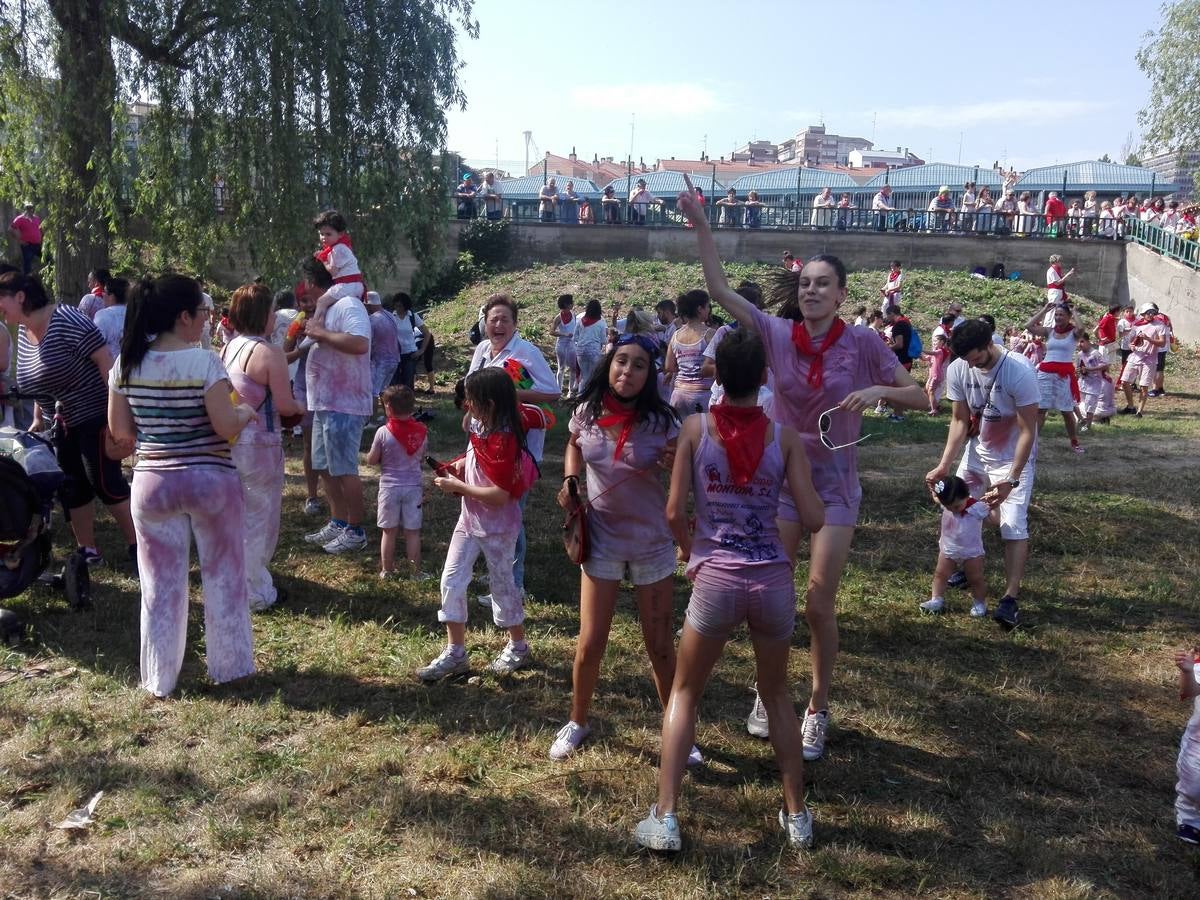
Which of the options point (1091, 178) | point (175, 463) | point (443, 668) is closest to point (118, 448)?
point (175, 463)

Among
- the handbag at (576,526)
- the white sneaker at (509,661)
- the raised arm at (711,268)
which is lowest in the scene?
the white sneaker at (509,661)

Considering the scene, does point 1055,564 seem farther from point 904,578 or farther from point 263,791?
point 263,791

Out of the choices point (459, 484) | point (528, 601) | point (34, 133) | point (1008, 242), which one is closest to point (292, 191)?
point (34, 133)

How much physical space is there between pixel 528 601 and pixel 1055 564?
4.09 m

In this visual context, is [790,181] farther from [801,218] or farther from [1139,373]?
[1139,373]

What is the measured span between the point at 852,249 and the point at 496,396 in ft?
91.8

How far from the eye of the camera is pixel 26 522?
18.6 ft

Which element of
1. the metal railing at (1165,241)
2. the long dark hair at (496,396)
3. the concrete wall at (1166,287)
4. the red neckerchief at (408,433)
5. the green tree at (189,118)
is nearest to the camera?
the long dark hair at (496,396)

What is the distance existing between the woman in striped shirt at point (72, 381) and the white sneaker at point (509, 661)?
2761 millimetres

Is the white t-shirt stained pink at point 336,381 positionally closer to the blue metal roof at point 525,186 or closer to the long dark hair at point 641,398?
the long dark hair at point 641,398

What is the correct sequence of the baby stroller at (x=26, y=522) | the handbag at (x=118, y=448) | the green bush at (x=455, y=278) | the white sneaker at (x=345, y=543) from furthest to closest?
1. the green bush at (x=455, y=278)
2. the white sneaker at (x=345, y=543)
3. the baby stroller at (x=26, y=522)
4. the handbag at (x=118, y=448)

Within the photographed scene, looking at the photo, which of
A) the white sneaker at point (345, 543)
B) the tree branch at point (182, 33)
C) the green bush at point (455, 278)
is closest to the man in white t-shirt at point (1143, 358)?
the white sneaker at point (345, 543)

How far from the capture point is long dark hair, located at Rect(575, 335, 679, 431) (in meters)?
4.18

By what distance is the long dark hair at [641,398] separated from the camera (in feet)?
13.7
